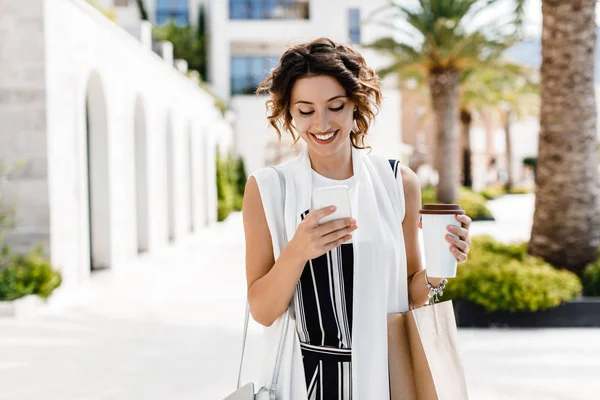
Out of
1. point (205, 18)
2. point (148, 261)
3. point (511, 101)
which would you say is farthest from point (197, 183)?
point (205, 18)

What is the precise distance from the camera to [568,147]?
7402mm

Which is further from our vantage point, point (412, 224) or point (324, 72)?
point (412, 224)

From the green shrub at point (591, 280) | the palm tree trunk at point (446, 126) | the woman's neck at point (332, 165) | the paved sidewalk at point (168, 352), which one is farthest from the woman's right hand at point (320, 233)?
the palm tree trunk at point (446, 126)

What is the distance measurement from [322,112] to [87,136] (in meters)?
9.82

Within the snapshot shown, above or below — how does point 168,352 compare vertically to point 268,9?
below

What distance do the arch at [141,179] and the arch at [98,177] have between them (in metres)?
2.62

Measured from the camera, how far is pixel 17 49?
8289mm

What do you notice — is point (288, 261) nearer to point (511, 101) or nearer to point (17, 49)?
point (17, 49)

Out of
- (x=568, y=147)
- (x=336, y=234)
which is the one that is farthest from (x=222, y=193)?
(x=336, y=234)

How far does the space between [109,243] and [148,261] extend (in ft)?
5.68

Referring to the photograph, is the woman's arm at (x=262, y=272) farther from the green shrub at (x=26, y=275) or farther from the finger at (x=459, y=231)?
the green shrub at (x=26, y=275)

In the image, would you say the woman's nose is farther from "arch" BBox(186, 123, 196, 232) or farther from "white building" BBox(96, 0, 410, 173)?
"white building" BBox(96, 0, 410, 173)

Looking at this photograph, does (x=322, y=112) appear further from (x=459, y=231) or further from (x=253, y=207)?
(x=459, y=231)

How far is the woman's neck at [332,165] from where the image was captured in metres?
1.92
